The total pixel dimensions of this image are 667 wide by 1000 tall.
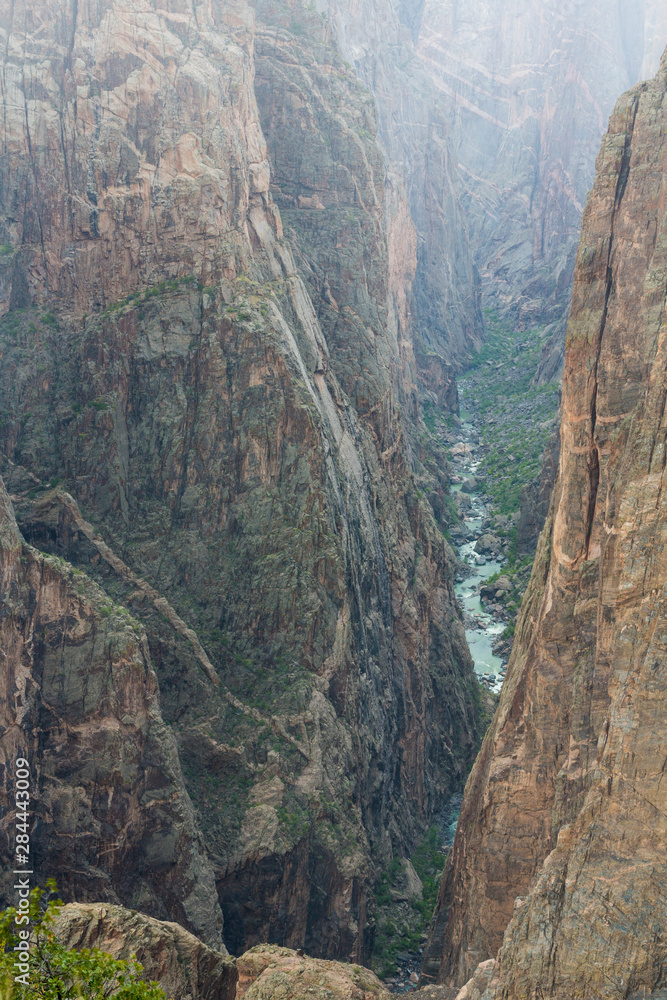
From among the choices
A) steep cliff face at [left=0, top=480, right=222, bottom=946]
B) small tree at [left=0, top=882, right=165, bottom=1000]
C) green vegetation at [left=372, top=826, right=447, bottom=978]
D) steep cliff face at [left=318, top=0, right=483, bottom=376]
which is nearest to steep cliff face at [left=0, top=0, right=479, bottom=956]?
green vegetation at [left=372, top=826, right=447, bottom=978]

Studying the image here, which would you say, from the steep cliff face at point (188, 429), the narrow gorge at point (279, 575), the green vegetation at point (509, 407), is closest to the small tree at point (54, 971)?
the narrow gorge at point (279, 575)

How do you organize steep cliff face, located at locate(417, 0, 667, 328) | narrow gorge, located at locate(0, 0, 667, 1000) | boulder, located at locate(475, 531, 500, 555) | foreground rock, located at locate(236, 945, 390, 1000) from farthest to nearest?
1. steep cliff face, located at locate(417, 0, 667, 328)
2. boulder, located at locate(475, 531, 500, 555)
3. foreground rock, located at locate(236, 945, 390, 1000)
4. narrow gorge, located at locate(0, 0, 667, 1000)

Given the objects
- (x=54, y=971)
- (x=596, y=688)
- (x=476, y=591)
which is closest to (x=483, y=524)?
(x=476, y=591)

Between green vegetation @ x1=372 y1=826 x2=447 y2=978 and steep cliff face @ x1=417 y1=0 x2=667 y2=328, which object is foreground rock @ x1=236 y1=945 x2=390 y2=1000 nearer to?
green vegetation @ x1=372 y1=826 x2=447 y2=978

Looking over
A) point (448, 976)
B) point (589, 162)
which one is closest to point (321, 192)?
point (448, 976)

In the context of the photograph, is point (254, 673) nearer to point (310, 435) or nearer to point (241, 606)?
point (241, 606)

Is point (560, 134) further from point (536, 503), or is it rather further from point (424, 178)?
point (536, 503)
